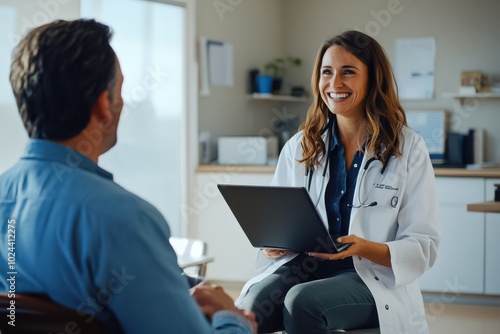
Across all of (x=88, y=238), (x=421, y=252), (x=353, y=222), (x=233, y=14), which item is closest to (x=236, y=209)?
(x=353, y=222)

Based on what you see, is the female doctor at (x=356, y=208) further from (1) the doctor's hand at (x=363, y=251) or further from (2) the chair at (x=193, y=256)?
(2) the chair at (x=193, y=256)

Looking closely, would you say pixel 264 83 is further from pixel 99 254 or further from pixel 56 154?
pixel 99 254

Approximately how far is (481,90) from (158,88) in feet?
7.27

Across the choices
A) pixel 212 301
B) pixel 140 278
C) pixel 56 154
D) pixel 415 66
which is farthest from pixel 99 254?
pixel 415 66

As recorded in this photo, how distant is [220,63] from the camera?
Result: 5.10m

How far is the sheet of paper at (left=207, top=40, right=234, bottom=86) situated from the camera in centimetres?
501

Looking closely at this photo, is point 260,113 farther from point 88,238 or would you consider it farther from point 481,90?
point 88,238

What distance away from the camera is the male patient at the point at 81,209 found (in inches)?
40.3

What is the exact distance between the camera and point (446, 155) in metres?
5.22

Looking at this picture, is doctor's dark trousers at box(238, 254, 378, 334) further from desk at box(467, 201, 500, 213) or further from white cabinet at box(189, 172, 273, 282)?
white cabinet at box(189, 172, 273, 282)

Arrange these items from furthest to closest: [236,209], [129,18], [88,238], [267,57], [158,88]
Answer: [267,57] < [158,88] < [129,18] < [236,209] < [88,238]

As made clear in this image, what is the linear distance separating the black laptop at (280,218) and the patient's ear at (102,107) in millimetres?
731

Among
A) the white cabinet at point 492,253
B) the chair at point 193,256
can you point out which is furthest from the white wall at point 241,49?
the chair at point 193,256

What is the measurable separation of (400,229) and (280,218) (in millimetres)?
421
